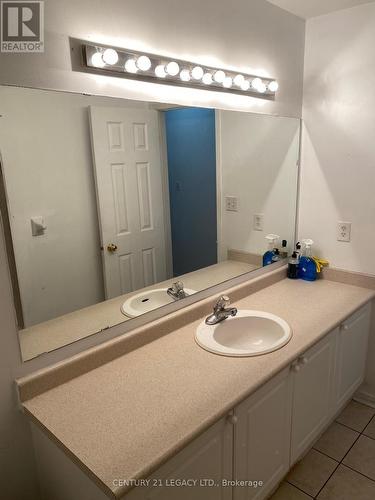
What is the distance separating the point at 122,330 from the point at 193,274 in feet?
1.73

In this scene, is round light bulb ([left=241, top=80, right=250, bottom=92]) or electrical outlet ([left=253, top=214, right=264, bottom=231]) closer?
round light bulb ([left=241, top=80, right=250, bottom=92])

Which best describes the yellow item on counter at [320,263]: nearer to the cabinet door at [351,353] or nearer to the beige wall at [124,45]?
the cabinet door at [351,353]

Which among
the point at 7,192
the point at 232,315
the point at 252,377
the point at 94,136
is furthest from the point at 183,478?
the point at 94,136

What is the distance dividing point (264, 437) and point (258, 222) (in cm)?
123

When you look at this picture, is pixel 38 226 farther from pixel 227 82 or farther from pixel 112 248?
pixel 227 82

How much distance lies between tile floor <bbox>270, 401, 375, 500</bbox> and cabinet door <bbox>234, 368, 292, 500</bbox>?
0.69 ft

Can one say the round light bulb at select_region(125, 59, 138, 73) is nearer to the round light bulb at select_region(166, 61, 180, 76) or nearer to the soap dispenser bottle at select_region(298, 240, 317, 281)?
the round light bulb at select_region(166, 61, 180, 76)

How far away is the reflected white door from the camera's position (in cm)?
143

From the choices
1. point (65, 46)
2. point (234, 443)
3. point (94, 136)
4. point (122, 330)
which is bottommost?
point (234, 443)

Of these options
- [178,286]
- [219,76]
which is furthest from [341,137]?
[178,286]

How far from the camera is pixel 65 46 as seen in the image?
115 centimetres

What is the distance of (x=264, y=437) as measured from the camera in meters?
1.44

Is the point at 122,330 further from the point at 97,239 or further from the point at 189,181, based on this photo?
the point at 189,181

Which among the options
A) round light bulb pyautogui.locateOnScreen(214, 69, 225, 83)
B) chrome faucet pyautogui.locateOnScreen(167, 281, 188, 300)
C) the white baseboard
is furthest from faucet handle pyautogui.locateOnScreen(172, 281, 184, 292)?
the white baseboard
